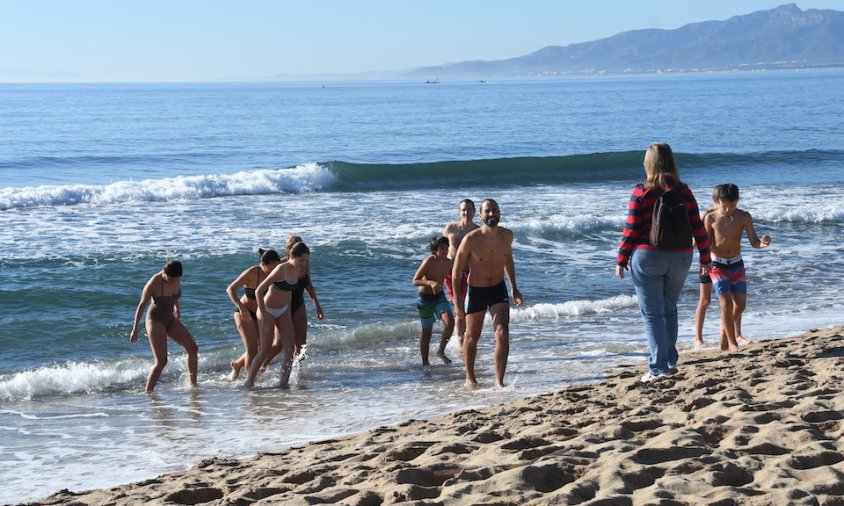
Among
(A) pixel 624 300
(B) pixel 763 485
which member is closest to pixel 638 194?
(B) pixel 763 485

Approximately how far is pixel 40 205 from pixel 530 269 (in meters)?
12.0

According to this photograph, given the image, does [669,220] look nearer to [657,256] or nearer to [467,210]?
[657,256]

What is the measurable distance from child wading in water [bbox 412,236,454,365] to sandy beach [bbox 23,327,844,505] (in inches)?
107

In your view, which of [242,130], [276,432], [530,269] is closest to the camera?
[276,432]

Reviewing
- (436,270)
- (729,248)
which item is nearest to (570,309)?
(436,270)

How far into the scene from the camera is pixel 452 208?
22.6 m

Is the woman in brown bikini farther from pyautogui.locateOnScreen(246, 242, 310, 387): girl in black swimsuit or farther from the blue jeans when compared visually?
the blue jeans

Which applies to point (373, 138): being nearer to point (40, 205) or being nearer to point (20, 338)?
point (40, 205)

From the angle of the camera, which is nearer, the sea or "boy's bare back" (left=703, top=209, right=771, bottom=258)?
the sea

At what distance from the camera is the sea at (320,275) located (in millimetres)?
8180

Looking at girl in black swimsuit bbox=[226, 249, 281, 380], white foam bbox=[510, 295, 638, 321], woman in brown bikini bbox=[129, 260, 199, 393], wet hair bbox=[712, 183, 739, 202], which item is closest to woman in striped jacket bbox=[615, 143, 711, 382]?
wet hair bbox=[712, 183, 739, 202]

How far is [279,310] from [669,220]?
156 inches

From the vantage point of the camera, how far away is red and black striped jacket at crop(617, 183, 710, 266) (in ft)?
22.9

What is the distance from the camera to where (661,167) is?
6.84 meters
